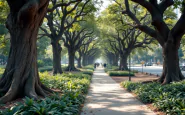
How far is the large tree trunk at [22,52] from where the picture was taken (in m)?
8.61

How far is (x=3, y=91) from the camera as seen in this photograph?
8500 millimetres

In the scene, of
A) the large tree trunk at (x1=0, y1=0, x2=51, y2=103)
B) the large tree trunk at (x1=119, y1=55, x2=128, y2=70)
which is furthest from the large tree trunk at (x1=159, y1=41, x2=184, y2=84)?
the large tree trunk at (x1=119, y1=55, x2=128, y2=70)

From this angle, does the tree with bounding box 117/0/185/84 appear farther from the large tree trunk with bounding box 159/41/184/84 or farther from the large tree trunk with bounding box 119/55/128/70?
the large tree trunk with bounding box 119/55/128/70

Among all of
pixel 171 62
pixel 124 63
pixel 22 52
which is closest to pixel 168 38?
pixel 171 62

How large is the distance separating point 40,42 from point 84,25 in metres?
22.1

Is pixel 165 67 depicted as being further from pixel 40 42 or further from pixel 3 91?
pixel 40 42

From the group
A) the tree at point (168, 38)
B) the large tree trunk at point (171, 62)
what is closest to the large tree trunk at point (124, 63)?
the tree at point (168, 38)

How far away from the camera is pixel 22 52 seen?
29.3ft

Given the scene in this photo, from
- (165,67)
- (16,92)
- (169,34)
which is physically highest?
(169,34)

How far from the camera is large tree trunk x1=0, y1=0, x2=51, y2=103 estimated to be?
8.61 m

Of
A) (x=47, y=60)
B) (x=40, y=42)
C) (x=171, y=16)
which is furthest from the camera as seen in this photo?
(x=47, y=60)

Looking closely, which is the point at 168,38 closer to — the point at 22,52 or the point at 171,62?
the point at 171,62

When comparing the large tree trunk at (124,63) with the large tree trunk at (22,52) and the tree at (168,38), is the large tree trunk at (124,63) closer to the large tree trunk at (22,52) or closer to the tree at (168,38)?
the tree at (168,38)

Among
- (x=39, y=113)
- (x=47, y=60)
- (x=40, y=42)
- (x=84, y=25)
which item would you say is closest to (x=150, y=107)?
(x=39, y=113)
